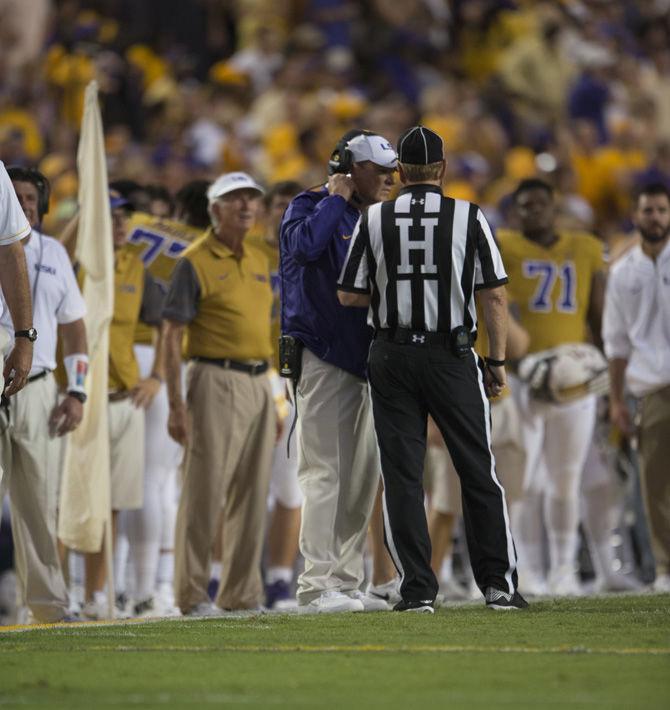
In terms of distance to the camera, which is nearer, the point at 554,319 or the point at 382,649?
the point at 382,649

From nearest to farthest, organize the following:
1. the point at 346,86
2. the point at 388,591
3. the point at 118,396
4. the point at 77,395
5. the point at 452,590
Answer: the point at 77,395, the point at 388,591, the point at 118,396, the point at 452,590, the point at 346,86

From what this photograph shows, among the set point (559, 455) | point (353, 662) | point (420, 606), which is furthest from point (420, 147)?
point (559, 455)

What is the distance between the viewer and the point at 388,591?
29.1 feet

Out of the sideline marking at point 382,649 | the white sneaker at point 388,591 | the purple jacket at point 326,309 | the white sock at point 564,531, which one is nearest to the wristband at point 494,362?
the purple jacket at point 326,309

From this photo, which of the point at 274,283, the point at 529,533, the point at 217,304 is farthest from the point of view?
the point at 529,533

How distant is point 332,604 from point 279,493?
8.76 ft

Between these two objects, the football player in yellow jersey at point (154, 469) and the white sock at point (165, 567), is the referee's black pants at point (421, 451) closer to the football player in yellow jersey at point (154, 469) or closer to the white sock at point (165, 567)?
the football player in yellow jersey at point (154, 469)

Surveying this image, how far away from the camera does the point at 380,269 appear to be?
772 cm

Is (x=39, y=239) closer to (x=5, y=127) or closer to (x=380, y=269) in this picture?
(x=380, y=269)

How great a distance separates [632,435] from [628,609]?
2691 millimetres

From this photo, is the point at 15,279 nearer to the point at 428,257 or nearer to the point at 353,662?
the point at 428,257

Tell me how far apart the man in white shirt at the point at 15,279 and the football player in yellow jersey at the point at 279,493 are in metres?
3.47

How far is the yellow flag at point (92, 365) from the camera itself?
8961 millimetres

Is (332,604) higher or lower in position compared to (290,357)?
lower
